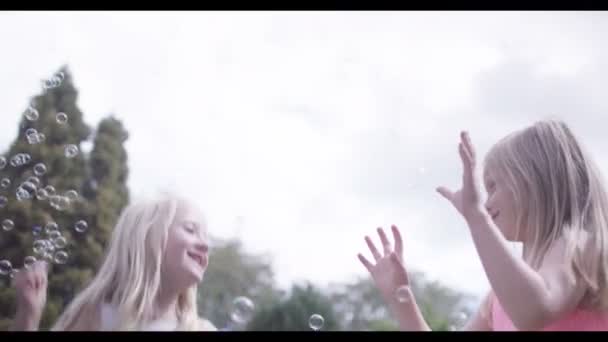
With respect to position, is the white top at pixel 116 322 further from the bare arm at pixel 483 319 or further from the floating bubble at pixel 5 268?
the bare arm at pixel 483 319

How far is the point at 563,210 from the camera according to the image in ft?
5.76

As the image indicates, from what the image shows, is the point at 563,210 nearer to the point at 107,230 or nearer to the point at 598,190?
the point at 598,190

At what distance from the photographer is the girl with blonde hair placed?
201 cm

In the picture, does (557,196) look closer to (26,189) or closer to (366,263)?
(366,263)

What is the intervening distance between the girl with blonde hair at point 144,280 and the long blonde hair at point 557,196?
768 mm

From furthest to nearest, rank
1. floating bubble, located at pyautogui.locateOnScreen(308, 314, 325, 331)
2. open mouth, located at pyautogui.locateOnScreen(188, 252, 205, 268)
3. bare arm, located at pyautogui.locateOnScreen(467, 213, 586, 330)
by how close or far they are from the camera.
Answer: floating bubble, located at pyautogui.locateOnScreen(308, 314, 325, 331), open mouth, located at pyautogui.locateOnScreen(188, 252, 205, 268), bare arm, located at pyautogui.locateOnScreen(467, 213, 586, 330)

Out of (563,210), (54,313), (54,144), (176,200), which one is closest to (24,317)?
(176,200)

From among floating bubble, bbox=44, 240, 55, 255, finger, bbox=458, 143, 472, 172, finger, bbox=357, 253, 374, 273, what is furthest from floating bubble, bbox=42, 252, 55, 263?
finger, bbox=458, 143, 472, 172

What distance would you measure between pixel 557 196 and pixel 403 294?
15.1 inches

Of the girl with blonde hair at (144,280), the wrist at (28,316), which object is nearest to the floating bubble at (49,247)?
the girl with blonde hair at (144,280)

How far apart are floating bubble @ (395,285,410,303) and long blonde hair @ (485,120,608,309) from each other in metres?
0.26

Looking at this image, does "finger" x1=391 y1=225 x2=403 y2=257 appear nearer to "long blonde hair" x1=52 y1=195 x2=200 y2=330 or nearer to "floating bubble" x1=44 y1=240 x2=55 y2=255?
"long blonde hair" x1=52 y1=195 x2=200 y2=330

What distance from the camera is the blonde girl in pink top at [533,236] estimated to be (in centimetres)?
156
